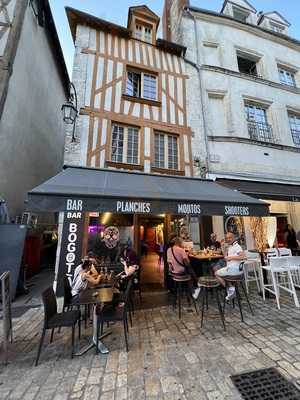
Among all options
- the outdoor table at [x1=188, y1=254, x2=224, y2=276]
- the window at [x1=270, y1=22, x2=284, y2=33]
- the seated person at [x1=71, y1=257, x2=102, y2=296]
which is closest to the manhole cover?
the seated person at [x1=71, y1=257, x2=102, y2=296]

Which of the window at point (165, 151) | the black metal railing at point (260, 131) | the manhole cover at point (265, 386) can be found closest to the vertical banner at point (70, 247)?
the window at point (165, 151)

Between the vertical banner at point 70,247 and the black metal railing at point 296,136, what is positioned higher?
the black metal railing at point 296,136

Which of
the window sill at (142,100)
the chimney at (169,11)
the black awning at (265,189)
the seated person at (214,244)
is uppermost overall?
the chimney at (169,11)

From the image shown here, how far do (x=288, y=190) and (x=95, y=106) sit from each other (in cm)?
725

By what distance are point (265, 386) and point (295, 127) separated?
33.4 ft

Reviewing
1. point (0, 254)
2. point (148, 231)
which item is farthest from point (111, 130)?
point (148, 231)

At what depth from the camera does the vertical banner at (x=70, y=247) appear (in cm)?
506

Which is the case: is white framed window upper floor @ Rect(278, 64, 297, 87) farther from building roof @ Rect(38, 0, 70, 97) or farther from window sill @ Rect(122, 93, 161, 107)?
building roof @ Rect(38, 0, 70, 97)

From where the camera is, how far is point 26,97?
7.25 meters

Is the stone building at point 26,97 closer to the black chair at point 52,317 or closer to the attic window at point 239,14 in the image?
the black chair at point 52,317

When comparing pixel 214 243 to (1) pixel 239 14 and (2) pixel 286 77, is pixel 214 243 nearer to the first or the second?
(2) pixel 286 77

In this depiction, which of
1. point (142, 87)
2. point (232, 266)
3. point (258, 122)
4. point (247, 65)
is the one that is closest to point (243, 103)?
point (258, 122)

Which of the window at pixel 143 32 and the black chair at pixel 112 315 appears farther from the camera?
the window at pixel 143 32

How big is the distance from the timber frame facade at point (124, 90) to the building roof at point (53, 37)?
2.65 m
